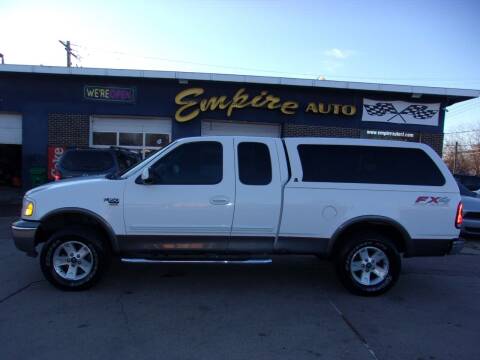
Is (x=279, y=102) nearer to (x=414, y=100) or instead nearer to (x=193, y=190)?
(x=414, y=100)

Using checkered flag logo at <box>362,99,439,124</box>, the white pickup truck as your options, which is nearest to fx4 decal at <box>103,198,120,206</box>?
the white pickup truck

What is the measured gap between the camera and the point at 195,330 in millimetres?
4273

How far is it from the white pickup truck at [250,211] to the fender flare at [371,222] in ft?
0.05

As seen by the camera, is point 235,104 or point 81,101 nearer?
point 81,101

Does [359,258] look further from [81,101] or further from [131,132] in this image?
[81,101]

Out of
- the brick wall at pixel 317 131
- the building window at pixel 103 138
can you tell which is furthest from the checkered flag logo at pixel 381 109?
the building window at pixel 103 138

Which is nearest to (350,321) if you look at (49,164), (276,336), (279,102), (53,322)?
(276,336)

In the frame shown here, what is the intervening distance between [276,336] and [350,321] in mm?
964

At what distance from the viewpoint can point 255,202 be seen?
17.6 feet

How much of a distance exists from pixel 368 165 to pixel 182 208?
2.48 meters

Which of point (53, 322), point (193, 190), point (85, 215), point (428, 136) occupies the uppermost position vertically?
point (428, 136)

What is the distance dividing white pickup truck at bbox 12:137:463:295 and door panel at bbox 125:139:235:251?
1 cm

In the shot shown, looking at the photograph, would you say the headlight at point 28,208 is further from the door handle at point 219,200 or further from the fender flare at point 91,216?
the door handle at point 219,200

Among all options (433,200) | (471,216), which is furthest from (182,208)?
(471,216)
